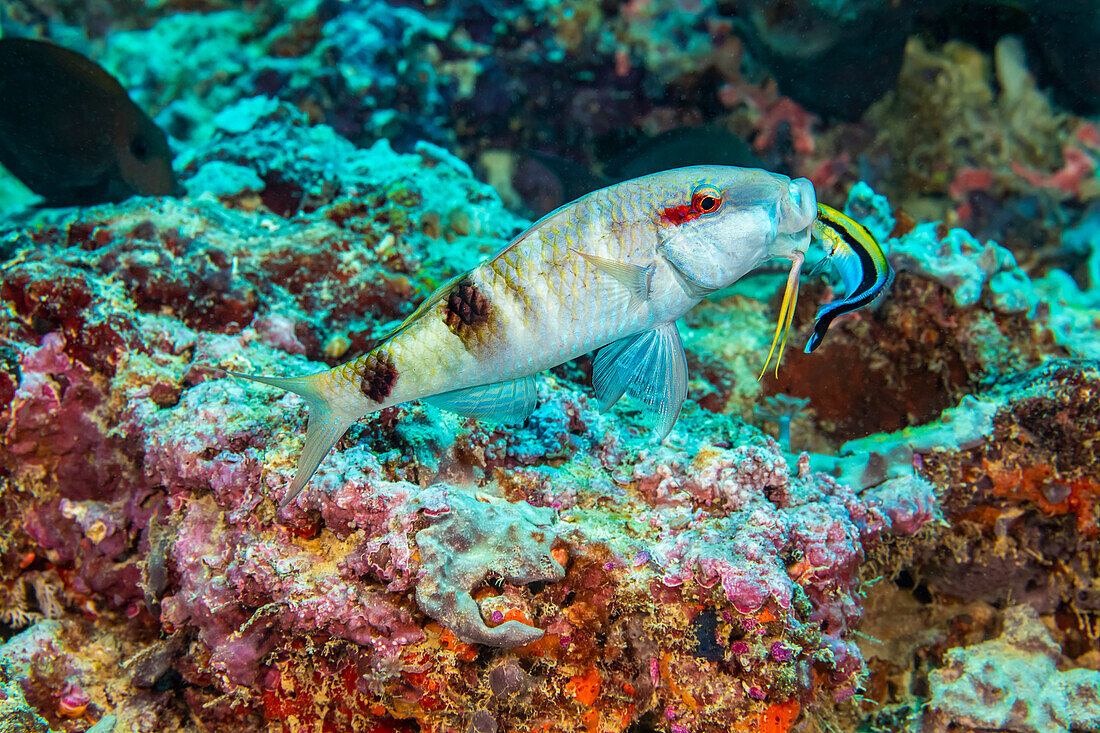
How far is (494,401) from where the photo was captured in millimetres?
2021

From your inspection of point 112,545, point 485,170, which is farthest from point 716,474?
point 485,170

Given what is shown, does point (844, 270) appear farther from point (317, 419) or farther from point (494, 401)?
point (317, 419)

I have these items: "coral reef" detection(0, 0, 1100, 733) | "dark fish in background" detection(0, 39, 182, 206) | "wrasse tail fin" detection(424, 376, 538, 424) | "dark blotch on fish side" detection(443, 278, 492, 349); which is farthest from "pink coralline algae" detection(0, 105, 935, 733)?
"dark fish in background" detection(0, 39, 182, 206)

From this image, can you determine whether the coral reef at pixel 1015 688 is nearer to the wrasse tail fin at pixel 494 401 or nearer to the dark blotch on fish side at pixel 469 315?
the wrasse tail fin at pixel 494 401

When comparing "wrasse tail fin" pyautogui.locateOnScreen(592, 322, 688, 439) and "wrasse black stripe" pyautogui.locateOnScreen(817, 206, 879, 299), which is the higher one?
"wrasse black stripe" pyautogui.locateOnScreen(817, 206, 879, 299)

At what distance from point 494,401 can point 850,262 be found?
1300 millimetres

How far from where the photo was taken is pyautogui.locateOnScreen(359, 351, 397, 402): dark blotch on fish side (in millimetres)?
1744

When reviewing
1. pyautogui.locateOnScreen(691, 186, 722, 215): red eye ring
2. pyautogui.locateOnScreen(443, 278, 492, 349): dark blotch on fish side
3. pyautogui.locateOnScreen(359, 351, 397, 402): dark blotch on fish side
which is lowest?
pyautogui.locateOnScreen(359, 351, 397, 402): dark blotch on fish side

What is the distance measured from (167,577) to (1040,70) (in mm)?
9550

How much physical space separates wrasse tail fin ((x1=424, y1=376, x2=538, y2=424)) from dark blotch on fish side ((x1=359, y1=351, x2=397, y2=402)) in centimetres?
25

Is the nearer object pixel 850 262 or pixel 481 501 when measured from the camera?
pixel 850 262

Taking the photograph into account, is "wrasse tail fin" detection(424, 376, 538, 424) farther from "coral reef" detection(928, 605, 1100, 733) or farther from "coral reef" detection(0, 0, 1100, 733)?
"coral reef" detection(928, 605, 1100, 733)

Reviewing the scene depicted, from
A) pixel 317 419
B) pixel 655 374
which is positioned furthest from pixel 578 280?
pixel 317 419

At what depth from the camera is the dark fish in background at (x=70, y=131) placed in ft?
13.9
